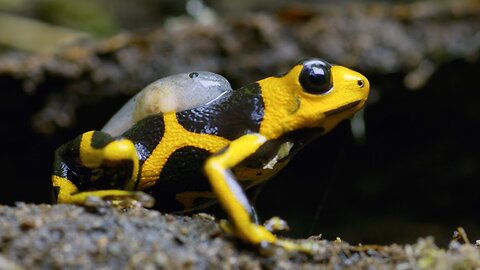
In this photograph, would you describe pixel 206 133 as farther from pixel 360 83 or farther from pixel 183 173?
pixel 360 83

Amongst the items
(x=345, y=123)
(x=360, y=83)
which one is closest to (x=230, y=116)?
(x=360, y=83)

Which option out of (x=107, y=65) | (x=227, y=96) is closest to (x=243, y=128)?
(x=227, y=96)

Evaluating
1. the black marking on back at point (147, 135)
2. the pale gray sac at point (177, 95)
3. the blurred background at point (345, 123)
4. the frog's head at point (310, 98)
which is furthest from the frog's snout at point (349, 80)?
the blurred background at point (345, 123)

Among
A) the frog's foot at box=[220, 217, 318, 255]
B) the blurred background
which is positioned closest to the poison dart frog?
the frog's foot at box=[220, 217, 318, 255]

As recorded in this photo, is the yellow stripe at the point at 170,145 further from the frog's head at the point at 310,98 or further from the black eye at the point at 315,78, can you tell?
the black eye at the point at 315,78

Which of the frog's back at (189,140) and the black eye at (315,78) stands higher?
the black eye at (315,78)

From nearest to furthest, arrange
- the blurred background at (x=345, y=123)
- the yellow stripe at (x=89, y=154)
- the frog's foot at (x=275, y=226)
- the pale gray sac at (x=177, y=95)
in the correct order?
1. the frog's foot at (x=275, y=226)
2. the yellow stripe at (x=89, y=154)
3. the pale gray sac at (x=177, y=95)
4. the blurred background at (x=345, y=123)

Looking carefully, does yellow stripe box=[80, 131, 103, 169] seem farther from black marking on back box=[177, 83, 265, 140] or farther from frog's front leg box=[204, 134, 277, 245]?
frog's front leg box=[204, 134, 277, 245]
